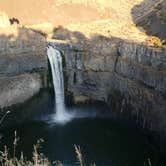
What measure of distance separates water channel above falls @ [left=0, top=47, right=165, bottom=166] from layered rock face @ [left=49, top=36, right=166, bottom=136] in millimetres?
1330

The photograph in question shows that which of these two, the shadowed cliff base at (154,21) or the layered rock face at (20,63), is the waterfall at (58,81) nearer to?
the layered rock face at (20,63)

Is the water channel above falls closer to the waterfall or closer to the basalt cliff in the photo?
the waterfall

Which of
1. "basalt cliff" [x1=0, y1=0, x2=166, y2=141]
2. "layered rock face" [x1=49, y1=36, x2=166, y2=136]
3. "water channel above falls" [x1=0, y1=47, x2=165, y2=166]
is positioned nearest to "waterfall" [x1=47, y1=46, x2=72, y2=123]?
"water channel above falls" [x1=0, y1=47, x2=165, y2=166]

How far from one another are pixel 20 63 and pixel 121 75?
863 centimetres

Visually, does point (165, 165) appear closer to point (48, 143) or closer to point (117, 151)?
point (117, 151)

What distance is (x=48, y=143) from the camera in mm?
31797

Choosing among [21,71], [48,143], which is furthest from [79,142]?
[21,71]

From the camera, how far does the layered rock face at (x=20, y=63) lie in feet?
115

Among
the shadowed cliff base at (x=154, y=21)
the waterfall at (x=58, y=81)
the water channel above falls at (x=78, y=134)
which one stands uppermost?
the shadowed cliff base at (x=154, y=21)

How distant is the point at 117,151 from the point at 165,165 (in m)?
3.79

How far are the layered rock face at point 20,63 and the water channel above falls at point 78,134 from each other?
1082mm

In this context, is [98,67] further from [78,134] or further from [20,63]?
[20,63]

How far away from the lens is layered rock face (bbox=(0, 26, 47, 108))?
3516 centimetres

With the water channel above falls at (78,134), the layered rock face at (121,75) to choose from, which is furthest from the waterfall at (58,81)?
the layered rock face at (121,75)
